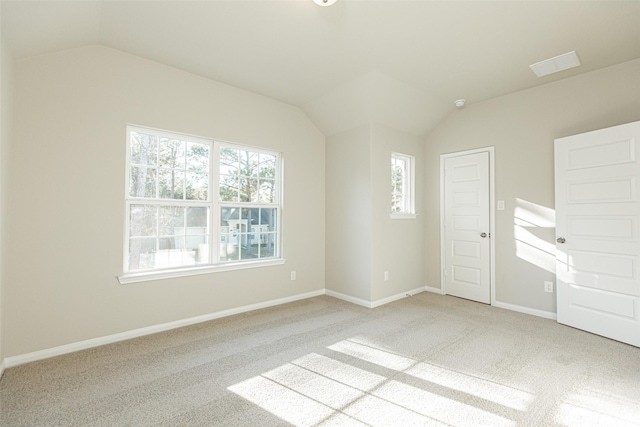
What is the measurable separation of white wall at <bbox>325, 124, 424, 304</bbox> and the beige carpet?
2.94 feet

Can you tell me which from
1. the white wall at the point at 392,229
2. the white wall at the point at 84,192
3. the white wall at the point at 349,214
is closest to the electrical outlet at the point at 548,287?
the white wall at the point at 392,229

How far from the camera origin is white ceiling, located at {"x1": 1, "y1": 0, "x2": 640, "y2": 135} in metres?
2.24

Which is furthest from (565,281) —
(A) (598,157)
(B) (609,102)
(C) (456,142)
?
(C) (456,142)

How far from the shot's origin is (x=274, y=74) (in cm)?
331

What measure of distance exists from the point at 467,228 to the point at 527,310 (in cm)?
123

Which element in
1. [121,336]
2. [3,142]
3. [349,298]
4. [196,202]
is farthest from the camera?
[349,298]

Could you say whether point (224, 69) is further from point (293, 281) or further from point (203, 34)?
point (293, 281)

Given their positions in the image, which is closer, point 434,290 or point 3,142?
point 3,142

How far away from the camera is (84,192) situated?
264cm

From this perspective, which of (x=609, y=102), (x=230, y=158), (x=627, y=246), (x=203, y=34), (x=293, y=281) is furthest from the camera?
(x=293, y=281)

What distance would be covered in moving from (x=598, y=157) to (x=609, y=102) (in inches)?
26.2

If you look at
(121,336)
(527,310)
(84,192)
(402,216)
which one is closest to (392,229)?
(402,216)

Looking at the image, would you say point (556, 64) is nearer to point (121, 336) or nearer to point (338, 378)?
point (338, 378)

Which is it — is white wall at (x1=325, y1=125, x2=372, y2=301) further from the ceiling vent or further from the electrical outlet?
the electrical outlet
